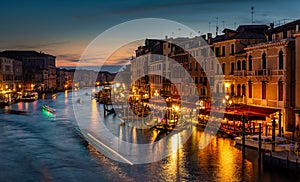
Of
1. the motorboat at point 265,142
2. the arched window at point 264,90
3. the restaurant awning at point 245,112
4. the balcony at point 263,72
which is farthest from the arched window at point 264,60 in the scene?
the motorboat at point 265,142

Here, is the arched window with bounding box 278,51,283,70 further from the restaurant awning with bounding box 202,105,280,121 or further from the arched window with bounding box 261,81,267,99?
the restaurant awning with bounding box 202,105,280,121

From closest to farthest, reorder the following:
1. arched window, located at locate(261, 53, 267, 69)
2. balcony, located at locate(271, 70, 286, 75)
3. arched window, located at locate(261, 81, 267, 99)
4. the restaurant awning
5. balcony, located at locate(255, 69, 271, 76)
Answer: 1. the restaurant awning
2. balcony, located at locate(271, 70, 286, 75)
3. balcony, located at locate(255, 69, 271, 76)
4. arched window, located at locate(261, 81, 267, 99)
5. arched window, located at locate(261, 53, 267, 69)

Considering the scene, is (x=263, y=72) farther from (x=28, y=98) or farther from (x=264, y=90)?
(x=28, y=98)

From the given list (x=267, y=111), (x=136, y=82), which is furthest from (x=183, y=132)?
(x=136, y=82)

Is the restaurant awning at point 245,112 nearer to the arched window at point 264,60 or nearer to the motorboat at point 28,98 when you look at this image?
the arched window at point 264,60

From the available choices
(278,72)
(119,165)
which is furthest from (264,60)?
(119,165)

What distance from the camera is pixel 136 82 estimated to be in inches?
1967

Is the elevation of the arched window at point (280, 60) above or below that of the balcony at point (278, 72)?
above

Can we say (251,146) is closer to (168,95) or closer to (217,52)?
(217,52)

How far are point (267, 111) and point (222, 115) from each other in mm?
2638

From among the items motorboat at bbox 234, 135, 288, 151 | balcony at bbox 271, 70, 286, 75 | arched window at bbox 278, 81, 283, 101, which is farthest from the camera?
arched window at bbox 278, 81, 283, 101

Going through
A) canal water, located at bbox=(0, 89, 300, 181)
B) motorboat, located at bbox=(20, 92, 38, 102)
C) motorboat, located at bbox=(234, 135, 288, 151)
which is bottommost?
canal water, located at bbox=(0, 89, 300, 181)

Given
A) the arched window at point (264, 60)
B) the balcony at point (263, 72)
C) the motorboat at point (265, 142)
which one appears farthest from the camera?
the arched window at point (264, 60)

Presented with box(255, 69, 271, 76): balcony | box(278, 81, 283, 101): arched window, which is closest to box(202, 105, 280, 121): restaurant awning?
box(278, 81, 283, 101): arched window
